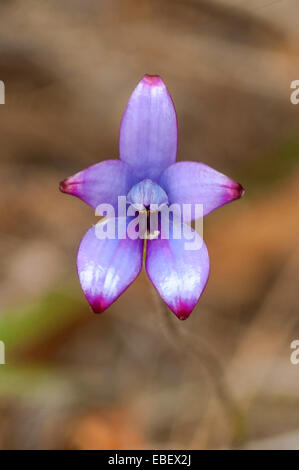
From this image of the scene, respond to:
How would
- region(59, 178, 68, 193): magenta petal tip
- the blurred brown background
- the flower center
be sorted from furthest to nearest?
1. the blurred brown background
2. the flower center
3. region(59, 178, 68, 193): magenta petal tip

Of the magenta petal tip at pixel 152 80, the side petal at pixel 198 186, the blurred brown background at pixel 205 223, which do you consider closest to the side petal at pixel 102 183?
the side petal at pixel 198 186

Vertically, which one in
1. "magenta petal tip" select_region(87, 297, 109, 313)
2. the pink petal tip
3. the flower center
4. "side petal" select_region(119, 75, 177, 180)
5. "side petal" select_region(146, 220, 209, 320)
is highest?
the pink petal tip

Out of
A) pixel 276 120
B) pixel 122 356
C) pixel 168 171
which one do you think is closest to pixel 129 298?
pixel 122 356

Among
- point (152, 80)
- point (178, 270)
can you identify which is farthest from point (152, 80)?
point (178, 270)

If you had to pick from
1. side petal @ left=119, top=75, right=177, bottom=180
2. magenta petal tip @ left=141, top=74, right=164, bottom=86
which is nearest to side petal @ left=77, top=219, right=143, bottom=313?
side petal @ left=119, top=75, right=177, bottom=180

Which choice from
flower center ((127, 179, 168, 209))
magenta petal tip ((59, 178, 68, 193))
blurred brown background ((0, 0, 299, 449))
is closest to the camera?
magenta petal tip ((59, 178, 68, 193))

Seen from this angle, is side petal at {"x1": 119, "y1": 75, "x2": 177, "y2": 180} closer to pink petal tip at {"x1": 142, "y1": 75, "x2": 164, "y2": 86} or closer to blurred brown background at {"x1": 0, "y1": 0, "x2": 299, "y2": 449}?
pink petal tip at {"x1": 142, "y1": 75, "x2": 164, "y2": 86}

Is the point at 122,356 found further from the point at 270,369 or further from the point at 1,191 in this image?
the point at 1,191
